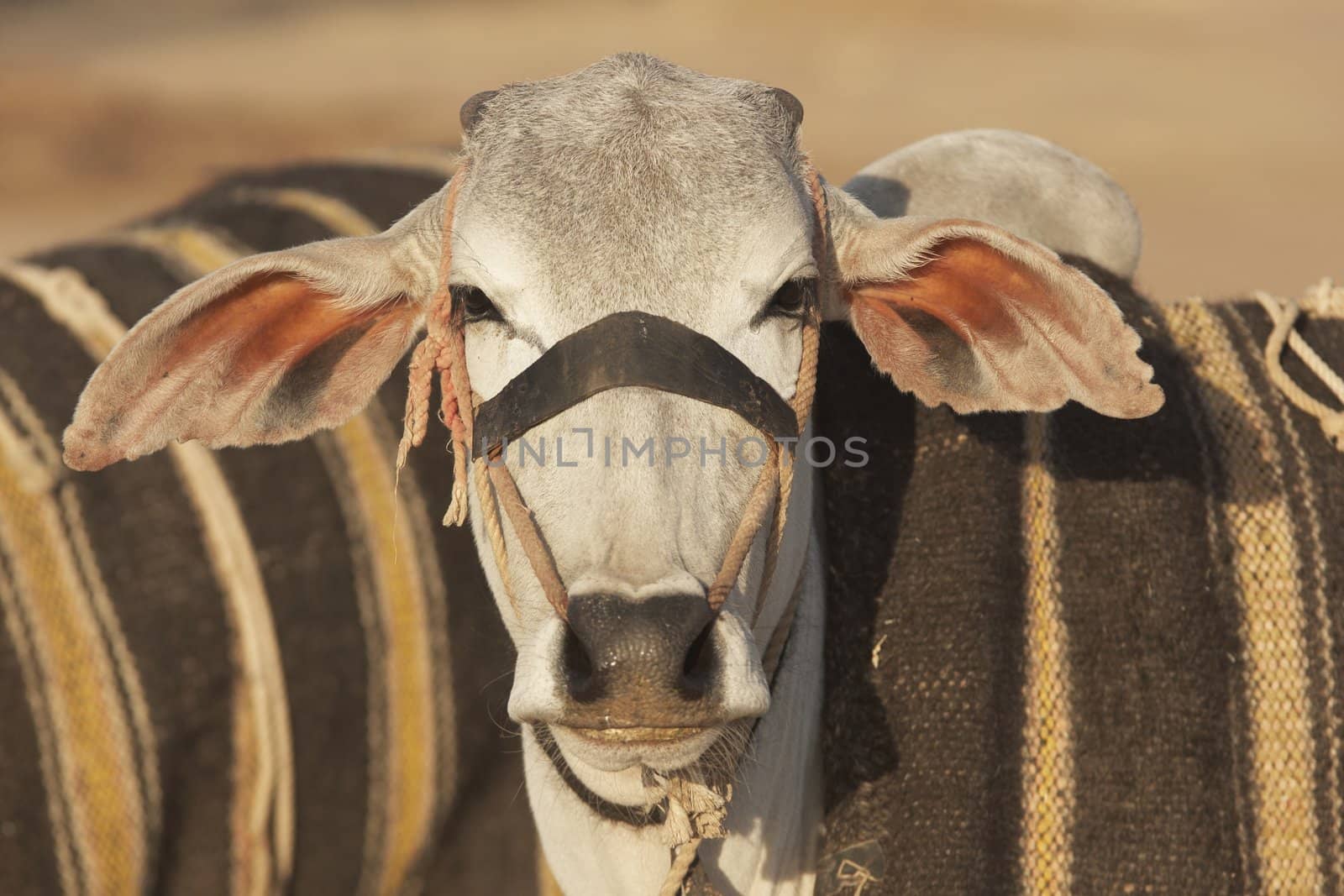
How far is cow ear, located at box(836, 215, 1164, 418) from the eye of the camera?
8.20 ft

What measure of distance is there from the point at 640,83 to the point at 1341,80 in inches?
544

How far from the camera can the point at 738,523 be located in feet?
7.50

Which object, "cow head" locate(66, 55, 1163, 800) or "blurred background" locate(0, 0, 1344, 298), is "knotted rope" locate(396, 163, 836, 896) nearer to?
"cow head" locate(66, 55, 1163, 800)

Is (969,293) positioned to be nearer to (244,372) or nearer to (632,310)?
(632,310)

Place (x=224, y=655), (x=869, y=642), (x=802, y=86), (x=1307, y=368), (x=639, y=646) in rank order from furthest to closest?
(x=802, y=86), (x=224, y=655), (x=1307, y=368), (x=869, y=642), (x=639, y=646)

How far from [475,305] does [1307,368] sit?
1784 mm

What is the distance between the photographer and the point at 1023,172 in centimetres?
347

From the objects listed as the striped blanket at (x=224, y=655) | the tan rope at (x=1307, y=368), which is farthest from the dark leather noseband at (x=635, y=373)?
the striped blanket at (x=224, y=655)

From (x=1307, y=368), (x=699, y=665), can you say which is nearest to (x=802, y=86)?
(x=1307, y=368)

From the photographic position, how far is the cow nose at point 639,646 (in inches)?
79.4

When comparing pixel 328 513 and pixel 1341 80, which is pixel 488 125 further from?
pixel 1341 80

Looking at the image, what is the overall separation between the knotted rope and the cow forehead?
113 millimetres

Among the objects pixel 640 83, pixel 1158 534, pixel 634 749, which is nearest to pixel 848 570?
pixel 1158 534

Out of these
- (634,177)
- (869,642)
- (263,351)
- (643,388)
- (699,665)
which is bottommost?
(869,642)
